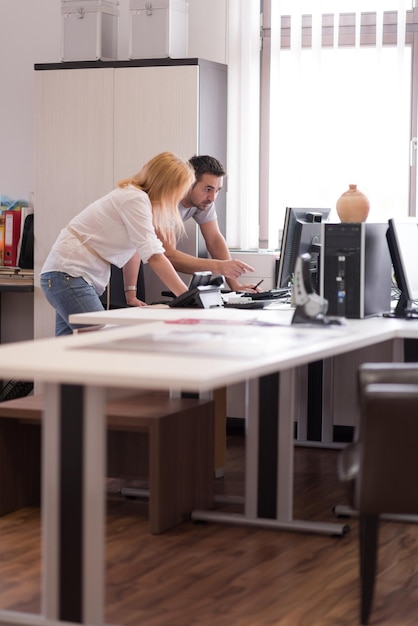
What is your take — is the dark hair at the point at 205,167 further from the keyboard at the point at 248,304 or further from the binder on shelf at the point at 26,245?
the binder on shelf at the point at 26,245

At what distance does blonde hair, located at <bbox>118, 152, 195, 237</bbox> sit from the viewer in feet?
14.4

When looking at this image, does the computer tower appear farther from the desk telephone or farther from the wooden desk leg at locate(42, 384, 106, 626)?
the wooden desk leg at locate(42, 384, 106, 626)

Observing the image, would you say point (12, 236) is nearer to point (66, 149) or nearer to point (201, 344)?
point (66, 149)

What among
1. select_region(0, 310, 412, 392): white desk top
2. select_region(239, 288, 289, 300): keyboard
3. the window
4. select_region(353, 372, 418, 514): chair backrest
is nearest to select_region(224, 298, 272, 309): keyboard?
select_region(239, 288, 289, 300): keyboard

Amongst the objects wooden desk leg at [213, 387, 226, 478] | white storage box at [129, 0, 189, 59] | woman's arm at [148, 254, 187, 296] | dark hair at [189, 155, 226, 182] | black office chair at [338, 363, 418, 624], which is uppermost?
white storage box at [129, 0, 189, 59]

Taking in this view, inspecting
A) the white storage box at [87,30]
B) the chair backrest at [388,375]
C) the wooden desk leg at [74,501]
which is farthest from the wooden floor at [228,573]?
the white storage box at [87,30]

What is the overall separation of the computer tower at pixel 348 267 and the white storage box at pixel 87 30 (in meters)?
2.47

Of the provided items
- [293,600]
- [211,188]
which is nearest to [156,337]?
[293,600]

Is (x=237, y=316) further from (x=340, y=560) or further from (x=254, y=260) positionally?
(x=254, y=260)

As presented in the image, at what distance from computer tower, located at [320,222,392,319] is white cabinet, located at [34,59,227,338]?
1749mm

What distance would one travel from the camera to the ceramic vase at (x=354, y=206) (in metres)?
4.41

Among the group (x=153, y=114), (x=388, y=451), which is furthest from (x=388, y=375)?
(x=153, y=114)

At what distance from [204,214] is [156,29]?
1.16 m

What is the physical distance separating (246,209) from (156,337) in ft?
10.2
